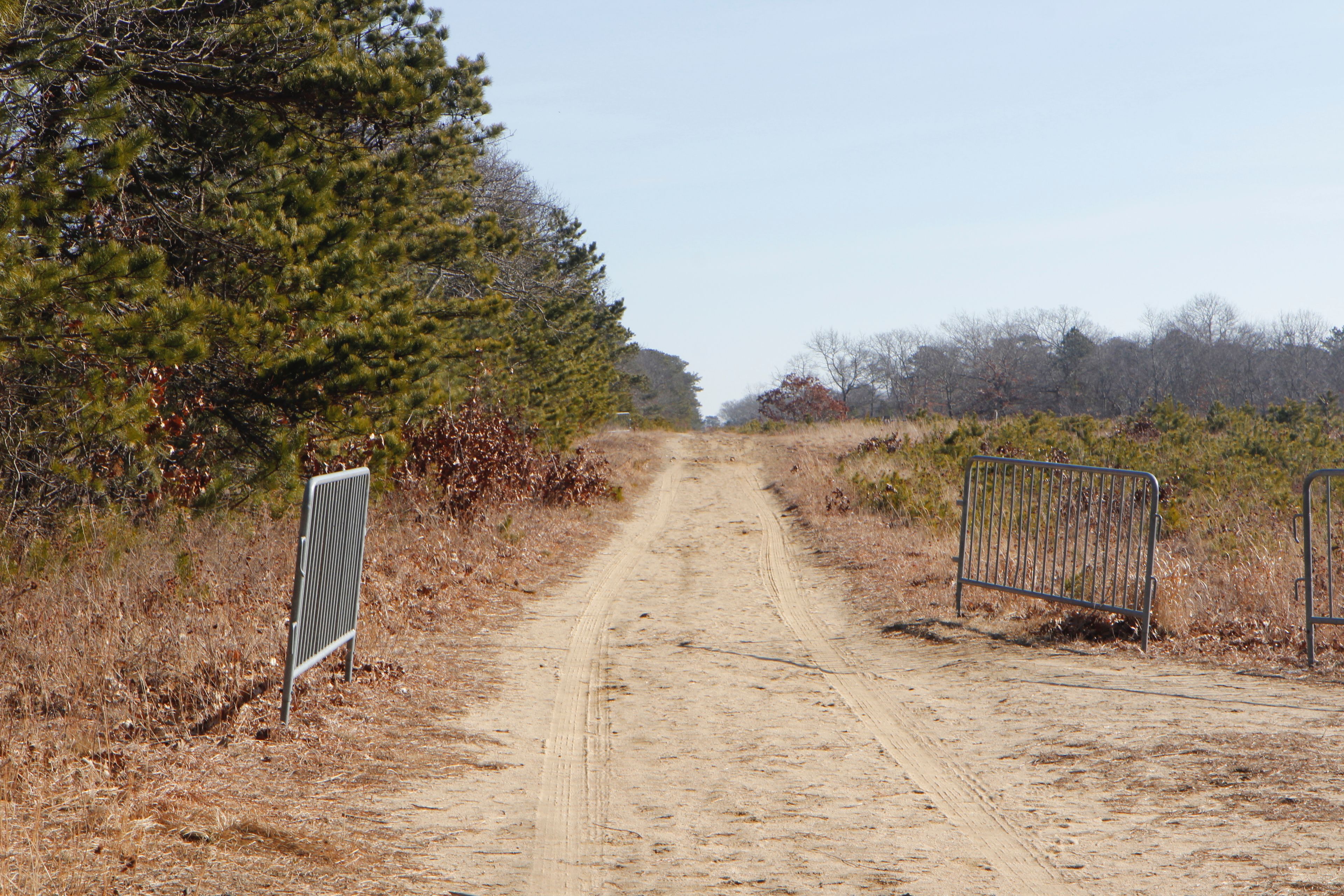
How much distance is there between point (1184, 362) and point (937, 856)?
88.2 metres

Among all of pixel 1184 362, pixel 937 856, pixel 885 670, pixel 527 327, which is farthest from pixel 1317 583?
pixel 1184 362

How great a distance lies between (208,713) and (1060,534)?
27.4 ft

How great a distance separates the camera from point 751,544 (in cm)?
1691

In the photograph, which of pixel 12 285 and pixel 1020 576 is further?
pixel 1020 576

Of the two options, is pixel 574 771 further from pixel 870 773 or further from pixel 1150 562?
pixel 1150 562

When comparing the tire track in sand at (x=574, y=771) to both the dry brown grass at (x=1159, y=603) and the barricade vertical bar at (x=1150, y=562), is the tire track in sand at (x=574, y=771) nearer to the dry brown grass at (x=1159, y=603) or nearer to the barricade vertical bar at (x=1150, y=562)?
the dry brown grass at (x=1159, y=603)

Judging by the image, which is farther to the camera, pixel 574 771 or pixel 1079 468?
pixel 1079 468

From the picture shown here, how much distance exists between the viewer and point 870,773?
5.94 meters

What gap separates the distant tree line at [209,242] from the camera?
7.63 m

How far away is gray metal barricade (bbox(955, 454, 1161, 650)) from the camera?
9.42 meters

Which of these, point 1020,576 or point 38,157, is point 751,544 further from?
point 38,157

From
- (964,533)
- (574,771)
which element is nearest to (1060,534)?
(964,533)

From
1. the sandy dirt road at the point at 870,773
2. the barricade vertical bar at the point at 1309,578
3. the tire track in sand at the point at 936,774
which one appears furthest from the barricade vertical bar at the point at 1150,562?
the tire track in sand at the point at 936,774

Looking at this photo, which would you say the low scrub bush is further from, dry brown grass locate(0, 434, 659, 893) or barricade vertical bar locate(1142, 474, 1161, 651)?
barricade vertical bar locate(1142, 474, 1161, 651)
